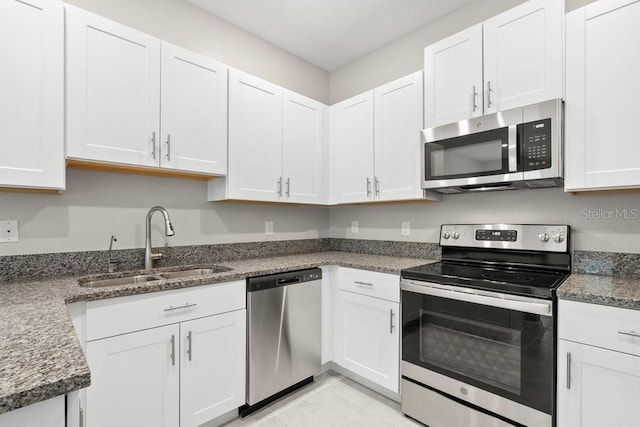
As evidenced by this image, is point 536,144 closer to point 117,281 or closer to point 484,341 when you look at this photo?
point 484,341

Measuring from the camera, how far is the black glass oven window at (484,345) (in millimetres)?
1459

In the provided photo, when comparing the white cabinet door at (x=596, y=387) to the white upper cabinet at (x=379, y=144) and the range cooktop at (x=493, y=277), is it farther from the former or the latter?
the white upper cabinet at (x=379, y=144)

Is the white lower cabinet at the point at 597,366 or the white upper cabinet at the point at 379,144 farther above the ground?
the white upper cabinet at the point at 379,144

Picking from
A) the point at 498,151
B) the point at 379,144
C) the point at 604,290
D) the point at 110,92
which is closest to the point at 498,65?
the point at 498,151

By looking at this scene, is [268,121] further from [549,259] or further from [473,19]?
[549,259]

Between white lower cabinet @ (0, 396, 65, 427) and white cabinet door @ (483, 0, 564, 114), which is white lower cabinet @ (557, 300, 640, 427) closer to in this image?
white cabinet door @ (483, 0, 564, 114)

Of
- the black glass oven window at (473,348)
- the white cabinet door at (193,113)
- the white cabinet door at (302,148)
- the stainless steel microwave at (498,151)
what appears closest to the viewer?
the black glass oven window at (473,348)

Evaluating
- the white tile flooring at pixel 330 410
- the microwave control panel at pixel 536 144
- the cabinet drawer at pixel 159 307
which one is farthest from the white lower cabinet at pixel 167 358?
the microwave control panel at pixel 536 144

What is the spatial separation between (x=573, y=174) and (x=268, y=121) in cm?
196

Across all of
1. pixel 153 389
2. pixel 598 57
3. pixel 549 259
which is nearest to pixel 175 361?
pixel 153 389

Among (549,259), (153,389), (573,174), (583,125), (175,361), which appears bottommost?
(153,389)

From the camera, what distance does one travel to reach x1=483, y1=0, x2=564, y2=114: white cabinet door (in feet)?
5.54

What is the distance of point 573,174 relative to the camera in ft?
5.35

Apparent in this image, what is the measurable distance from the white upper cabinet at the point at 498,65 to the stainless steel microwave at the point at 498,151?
3.2 inches
